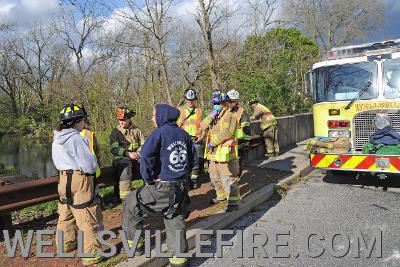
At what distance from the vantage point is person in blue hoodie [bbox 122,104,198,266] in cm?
406

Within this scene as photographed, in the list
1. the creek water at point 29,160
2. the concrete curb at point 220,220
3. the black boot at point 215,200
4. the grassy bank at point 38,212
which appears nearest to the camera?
the concrete curb at point 220,220

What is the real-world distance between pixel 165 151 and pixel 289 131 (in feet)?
30.7

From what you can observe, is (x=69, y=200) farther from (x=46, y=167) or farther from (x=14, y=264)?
(x=46, y=167)

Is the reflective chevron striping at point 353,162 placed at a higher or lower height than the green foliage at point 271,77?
lower

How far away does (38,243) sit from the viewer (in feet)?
15.0

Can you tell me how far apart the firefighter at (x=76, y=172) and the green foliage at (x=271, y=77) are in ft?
34.1

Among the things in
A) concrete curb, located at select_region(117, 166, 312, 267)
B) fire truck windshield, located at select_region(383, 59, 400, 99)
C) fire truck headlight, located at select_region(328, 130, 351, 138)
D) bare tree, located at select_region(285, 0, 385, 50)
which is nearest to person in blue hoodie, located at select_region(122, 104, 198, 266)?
concrete curb, located at select_region(117, 166, 312, 267)

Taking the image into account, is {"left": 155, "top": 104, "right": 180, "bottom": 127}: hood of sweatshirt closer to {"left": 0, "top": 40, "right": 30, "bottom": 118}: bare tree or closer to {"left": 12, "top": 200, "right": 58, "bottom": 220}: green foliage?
{"left": 12, "top": 200, "right": 58, "bottom": 220}: green foliage

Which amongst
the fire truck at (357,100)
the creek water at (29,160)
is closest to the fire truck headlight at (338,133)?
the fire truck at (357,100)

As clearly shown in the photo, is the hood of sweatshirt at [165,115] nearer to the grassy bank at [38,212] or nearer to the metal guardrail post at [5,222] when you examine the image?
the metal guardrail post at [5,222]

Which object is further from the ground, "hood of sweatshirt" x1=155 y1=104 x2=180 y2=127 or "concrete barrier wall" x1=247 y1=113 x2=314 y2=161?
"hood of sweatshirt" x1=155 y1=104 x2=180 y2=127

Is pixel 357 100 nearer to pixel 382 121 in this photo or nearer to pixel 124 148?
pixel 382 121

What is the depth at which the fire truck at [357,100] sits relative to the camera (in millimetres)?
7348

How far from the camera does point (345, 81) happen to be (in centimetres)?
802
